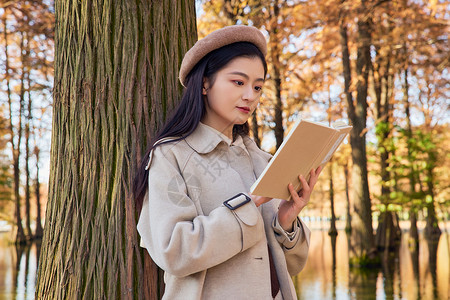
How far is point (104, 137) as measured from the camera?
2713mm

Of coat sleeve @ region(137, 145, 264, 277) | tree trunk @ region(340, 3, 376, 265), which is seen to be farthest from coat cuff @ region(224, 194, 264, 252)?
tree trunk @ region(340, 3, 376, 265)

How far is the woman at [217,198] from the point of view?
201 centimetres

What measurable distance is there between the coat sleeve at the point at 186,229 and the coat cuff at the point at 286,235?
0.17 meters

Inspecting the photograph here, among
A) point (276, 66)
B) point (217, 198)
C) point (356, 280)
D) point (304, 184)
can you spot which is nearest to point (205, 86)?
point (217, 198)

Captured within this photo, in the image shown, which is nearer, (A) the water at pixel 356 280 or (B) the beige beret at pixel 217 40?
(B) the beige beret at pixel 217 40

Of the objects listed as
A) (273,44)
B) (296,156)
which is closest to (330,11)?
(273,44)

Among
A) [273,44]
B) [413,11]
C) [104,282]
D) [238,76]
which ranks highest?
[413,11]

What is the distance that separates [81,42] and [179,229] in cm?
136

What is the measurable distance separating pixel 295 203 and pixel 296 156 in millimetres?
262

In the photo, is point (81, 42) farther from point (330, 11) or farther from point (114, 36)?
point (330, 11)

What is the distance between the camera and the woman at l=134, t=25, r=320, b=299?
2006mm

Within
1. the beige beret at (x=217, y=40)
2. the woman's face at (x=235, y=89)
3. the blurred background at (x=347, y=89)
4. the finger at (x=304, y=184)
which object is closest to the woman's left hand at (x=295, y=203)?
the finger at (x=304, y=184)

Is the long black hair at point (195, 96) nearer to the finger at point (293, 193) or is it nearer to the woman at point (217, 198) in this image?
the woman at point (217, 198)

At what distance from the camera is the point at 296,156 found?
2.01 metres
